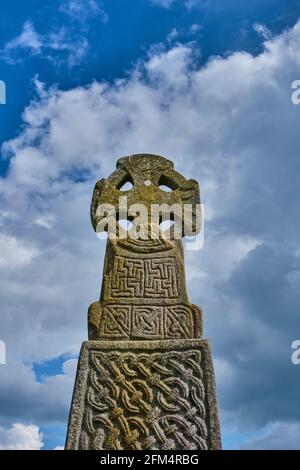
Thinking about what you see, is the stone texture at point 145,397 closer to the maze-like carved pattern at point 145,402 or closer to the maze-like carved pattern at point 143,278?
the maze-like carved pattern at point 145,402

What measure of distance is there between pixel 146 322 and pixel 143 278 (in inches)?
20.5

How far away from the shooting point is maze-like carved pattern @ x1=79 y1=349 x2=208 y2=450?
16.3 ft

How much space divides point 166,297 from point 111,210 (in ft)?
4.39

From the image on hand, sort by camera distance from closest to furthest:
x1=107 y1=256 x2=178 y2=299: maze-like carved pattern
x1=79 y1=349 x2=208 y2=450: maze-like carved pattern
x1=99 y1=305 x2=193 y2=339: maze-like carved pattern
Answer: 1. x1=79 y1=349 x2=208 y2=450: maze-like carved pattern
2. x1=99 y1=305 x2=193 y2=339: maze-like carved pattern
3. x1=107 y1=256 x2=178 y2=299: maze-like carved pattern

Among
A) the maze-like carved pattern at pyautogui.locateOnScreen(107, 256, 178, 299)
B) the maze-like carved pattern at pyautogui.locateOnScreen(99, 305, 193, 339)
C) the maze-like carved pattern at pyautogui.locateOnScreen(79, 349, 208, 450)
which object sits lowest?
the maze-like carved pattern at pyautogui.locateOnScreen(79, 349, 208, 450)

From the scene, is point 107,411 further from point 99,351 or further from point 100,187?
point 100,187

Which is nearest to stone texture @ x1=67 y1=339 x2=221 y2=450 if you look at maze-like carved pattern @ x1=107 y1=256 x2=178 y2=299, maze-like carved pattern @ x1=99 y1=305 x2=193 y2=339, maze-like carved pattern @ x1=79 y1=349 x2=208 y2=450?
maze-like carved pattern @ x1=79 y1=349 x2=208 y2=450

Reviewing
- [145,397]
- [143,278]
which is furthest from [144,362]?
[143,278]

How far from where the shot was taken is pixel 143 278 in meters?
5.80

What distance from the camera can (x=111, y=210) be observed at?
6.32 metres

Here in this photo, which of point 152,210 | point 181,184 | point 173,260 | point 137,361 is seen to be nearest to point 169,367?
point 137,361

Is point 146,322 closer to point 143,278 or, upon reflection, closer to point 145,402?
point 143,278

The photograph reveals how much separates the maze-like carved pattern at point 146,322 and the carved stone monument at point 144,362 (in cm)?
1

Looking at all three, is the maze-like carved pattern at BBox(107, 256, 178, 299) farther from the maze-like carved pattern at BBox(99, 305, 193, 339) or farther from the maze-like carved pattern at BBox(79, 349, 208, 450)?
the maze-like carved pattern at BBox(79, 349, 208, 450)
